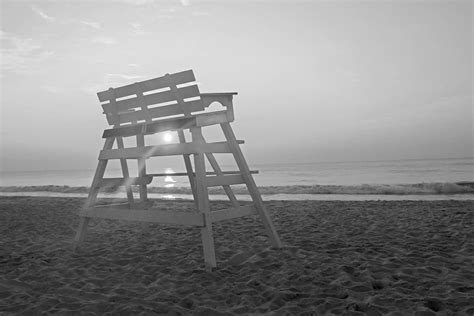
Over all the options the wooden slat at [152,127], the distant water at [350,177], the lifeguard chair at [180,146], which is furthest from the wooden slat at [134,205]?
the distant water at [350,177]

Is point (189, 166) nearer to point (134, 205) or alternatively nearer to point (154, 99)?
point (154, 99)

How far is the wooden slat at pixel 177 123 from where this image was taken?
397 cm

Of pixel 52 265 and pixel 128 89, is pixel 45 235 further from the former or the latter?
pixel 128 89

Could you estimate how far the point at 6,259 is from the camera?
4.75 metres

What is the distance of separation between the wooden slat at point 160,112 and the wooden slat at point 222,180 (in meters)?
0.77

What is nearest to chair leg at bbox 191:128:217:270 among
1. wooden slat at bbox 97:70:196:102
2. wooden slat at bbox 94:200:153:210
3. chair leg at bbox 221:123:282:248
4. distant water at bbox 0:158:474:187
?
chair leg at bbox 221:123:282:248

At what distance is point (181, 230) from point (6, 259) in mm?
2702

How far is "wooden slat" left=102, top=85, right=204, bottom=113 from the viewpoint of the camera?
3977 millimetres

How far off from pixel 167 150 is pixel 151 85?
31.1 inches

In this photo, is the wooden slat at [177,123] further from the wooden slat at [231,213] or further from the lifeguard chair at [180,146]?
the wooden slat at [231,213]

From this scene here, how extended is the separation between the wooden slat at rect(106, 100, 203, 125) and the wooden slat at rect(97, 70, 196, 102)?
24cm

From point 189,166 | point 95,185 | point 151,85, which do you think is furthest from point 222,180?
point 95,185

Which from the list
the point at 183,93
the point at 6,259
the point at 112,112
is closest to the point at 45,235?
the point at 6,259

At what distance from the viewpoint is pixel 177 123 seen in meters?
4.06
